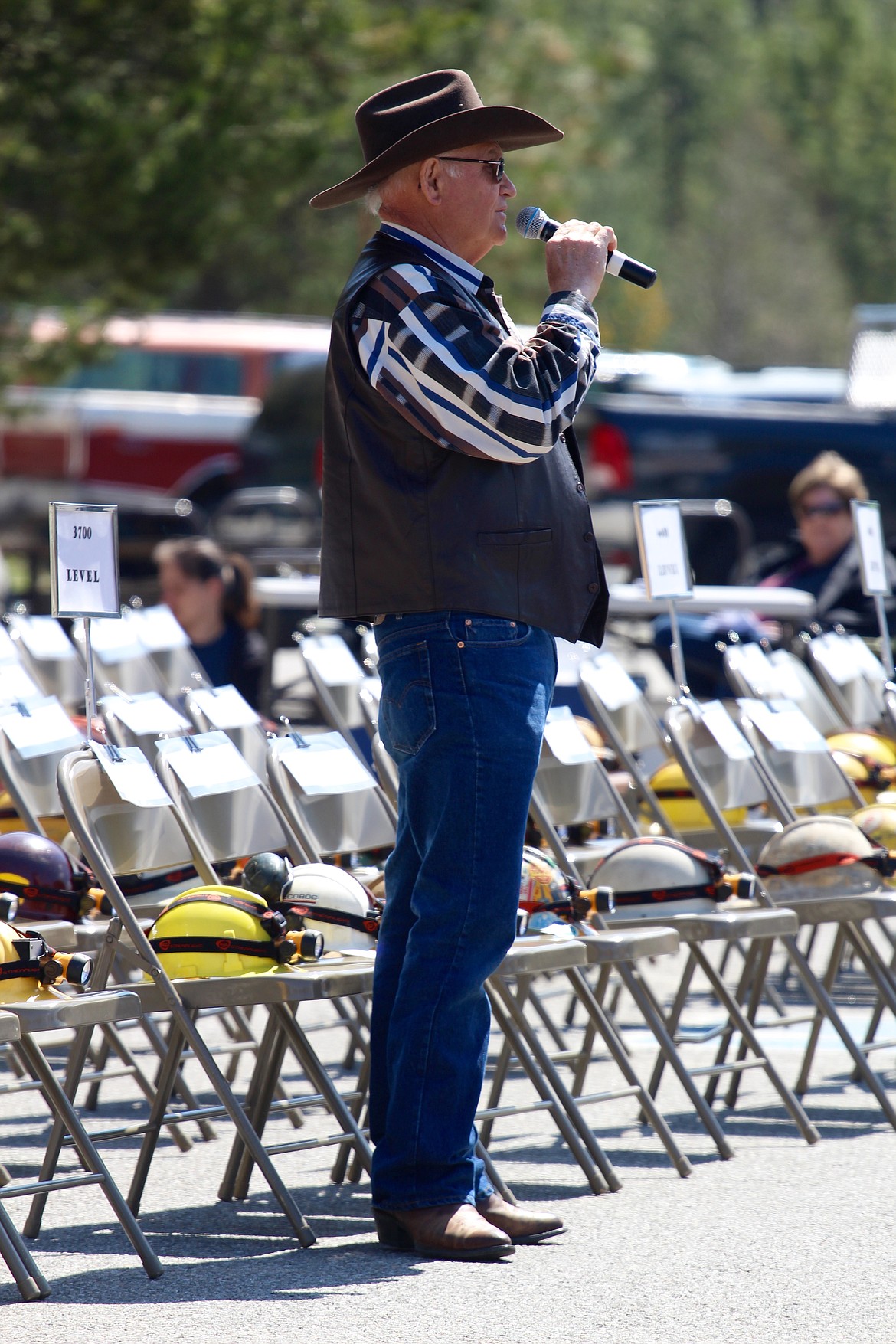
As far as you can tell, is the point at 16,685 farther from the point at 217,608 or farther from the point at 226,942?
the point at 217,608

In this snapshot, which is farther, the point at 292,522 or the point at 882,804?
the point at 292,522

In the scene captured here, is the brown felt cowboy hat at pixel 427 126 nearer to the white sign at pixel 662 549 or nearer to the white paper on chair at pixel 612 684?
the white sign at pixel 662 549

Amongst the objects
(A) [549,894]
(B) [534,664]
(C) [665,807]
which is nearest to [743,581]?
(C) [665,807]

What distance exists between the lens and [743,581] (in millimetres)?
12203

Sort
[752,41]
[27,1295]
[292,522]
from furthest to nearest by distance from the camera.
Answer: [752,41] < [292,522] < [27,1295]

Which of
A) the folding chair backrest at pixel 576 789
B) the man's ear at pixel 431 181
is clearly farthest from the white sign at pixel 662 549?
the man's ear at pixel 431 181

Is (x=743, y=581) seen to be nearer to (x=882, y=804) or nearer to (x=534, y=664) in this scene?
(x=882, y=804)

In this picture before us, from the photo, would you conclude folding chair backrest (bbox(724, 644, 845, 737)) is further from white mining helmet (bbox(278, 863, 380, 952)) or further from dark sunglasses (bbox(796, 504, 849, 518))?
white mining helmet (bbox(278, 863, 380, 952))

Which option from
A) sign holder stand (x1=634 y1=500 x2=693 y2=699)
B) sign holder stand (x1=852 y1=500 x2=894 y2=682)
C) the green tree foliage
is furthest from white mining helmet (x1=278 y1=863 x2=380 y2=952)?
the green tree foliage

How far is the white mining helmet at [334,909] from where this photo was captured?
4641 millimetres

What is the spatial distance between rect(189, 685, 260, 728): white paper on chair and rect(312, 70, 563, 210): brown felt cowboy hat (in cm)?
178

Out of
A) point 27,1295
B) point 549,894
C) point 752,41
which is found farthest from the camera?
point 752,41

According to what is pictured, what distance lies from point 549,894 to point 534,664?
39.9 inches

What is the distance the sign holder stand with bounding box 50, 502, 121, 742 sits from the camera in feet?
15.7
